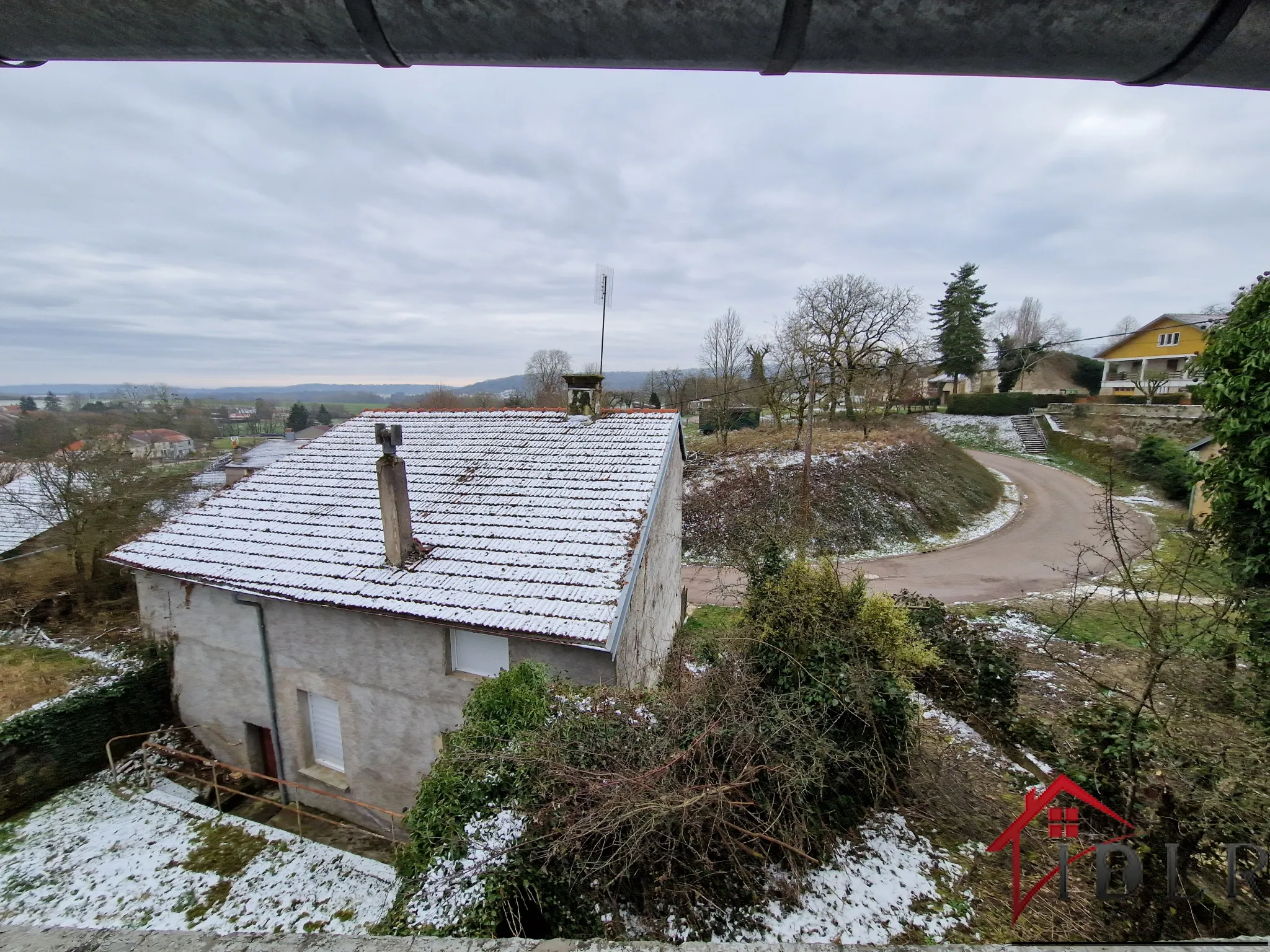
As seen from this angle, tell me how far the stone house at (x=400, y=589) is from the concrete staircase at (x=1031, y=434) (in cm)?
3187

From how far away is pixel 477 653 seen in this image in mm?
7312

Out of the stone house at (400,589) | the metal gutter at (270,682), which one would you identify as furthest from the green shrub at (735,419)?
the metal gutter at (270,682)

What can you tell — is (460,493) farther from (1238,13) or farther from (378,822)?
(1238,13)

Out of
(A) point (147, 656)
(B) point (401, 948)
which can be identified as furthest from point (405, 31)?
(A) point (147, 656)

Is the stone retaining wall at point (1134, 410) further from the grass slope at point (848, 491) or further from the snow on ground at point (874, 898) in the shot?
the snow on ground at point (874, 898)

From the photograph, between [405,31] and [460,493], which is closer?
[405,31]

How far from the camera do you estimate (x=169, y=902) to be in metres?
6.66

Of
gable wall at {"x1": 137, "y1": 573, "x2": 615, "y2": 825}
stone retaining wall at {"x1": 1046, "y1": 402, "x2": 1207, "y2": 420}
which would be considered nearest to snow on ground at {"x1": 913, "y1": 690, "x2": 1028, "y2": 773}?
gable wall at {"x1": 137, "y1": 573, "x2": 615, "y2": 825}

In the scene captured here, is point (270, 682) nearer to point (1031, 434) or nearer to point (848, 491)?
point (848, 491)

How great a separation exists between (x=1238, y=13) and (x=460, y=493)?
32.7 feet

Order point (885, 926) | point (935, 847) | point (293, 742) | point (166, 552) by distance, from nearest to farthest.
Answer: point (885, 926)
point (935, 847)
point (293, 742)
point (166, 552)

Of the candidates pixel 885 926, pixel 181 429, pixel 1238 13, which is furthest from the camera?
pixel 181 429

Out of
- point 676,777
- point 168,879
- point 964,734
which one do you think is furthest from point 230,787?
point 964,734

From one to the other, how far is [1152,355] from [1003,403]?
14.0 m
